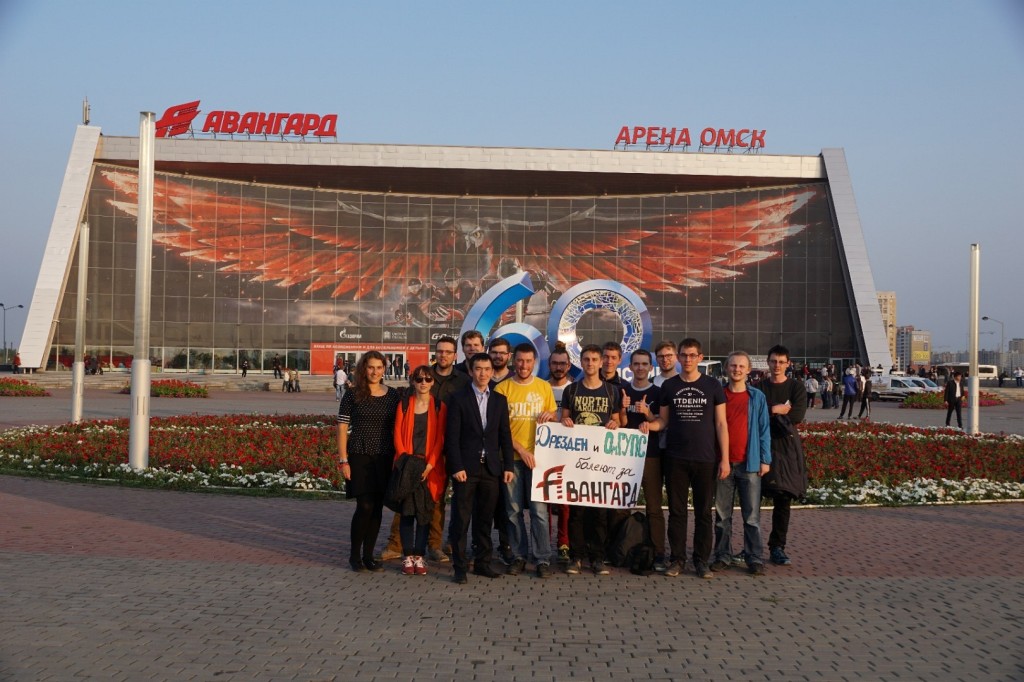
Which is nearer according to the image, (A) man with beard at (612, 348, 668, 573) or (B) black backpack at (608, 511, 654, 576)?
(B) black backpack at (608, 511, 654, 576)

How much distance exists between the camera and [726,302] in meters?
61.1

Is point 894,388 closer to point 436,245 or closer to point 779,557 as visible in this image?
point 436,245

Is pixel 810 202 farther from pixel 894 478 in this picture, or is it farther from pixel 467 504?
pixel 467 504

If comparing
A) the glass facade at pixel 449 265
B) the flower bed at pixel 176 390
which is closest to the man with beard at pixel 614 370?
the flower bed at pixel 176 390

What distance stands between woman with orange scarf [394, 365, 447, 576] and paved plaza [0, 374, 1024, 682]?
8.4 inches

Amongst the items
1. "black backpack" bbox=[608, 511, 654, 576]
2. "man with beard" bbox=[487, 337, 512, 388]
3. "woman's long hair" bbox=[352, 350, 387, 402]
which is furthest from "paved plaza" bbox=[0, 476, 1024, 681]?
"man with beard" bbox=[487, 337, 512, 388]

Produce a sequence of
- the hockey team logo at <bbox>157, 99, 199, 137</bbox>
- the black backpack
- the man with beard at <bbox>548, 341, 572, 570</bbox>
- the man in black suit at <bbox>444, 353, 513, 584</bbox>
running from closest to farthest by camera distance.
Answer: the man in black suit at <bbox>444, 353, 513, 584</bbox> < the black backpack < the man with beard at <bbox>548, 341, 572, 570</bbox> < the hockey team logo at <bbox>157, 99, 199, 137</bbox>

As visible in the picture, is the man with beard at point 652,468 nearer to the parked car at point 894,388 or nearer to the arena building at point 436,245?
the parked car at point 894,388

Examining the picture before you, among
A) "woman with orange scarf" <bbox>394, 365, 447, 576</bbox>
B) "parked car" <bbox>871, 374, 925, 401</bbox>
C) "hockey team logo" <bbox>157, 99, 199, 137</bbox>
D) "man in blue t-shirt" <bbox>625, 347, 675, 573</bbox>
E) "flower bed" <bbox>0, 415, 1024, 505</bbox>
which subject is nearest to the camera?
"woman with orange scarf" <bbox>394, 365, 447, 576</bbox>

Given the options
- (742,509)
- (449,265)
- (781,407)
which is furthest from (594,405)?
(449,265)

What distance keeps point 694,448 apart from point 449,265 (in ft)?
179

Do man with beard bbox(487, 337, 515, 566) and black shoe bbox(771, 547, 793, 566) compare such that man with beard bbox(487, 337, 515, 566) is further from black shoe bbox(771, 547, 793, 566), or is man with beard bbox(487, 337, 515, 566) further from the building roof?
the building roof

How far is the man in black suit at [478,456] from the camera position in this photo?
25.1ft

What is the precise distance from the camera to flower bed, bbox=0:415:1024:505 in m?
12.5
